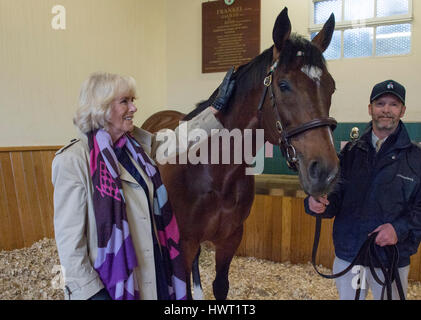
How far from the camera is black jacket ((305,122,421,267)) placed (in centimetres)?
129

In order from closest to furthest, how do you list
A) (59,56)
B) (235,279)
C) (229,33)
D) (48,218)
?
1. (235,279)
2. (48,218)
3. (59,56)
4. (229,33)

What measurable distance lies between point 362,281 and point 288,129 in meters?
0.85

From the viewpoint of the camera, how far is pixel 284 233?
294 centimetres

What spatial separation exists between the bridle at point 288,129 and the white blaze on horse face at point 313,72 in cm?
7

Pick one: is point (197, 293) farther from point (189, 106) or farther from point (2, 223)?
point (189, 106)

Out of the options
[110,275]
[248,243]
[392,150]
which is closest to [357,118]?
[248,243]

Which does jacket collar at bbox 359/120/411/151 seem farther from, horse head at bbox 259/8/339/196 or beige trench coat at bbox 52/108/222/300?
beige trench coat at bbox 52/108/222/300

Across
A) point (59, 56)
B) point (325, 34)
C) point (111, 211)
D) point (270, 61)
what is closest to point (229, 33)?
point (59, 56)

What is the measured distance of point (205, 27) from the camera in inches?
162

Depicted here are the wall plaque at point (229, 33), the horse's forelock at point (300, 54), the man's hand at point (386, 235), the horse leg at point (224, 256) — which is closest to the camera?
the horse's forelock at point (300, 54)

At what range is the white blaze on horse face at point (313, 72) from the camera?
1.10 meters

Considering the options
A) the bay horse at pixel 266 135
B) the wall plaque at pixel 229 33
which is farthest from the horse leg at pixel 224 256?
the wall plaque at pixel 229 33

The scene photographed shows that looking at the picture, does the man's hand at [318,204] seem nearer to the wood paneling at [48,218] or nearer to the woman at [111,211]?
the woman at [111,211]

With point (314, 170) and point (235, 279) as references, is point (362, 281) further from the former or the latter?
point (235, 279)
